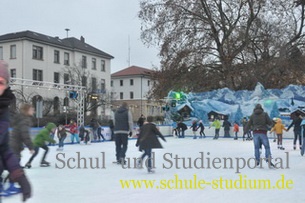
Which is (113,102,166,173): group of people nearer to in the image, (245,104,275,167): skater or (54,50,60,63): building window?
(245,104,275,167): skater

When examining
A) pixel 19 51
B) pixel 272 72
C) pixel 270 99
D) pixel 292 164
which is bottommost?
pixel 292 164

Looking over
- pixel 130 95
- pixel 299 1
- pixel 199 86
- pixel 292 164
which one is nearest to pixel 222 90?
pixel 199 86

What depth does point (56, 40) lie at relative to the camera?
52.4 meters

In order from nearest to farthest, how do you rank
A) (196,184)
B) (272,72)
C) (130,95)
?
(196,184), (272,72), (130,95)

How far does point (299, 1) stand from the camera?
94.9ft

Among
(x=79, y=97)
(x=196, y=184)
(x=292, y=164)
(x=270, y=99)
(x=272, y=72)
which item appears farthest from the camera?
(x=272, y=72)

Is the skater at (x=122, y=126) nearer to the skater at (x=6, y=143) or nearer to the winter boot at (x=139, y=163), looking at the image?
the winter boot at (x=139, y=163)

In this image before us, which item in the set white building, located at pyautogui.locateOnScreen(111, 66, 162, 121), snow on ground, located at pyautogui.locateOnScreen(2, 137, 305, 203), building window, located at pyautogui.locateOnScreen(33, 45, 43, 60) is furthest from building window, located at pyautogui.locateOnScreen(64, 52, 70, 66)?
snow on ground, located at pyautogui.locateOnScreen(2, 137, 305, 203)

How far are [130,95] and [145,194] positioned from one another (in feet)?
217

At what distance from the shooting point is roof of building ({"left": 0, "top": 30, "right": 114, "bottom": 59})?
4612 cm

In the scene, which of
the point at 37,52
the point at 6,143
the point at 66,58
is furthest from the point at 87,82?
the point at 6,143

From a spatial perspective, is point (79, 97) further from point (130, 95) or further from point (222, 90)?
point (130, 95)

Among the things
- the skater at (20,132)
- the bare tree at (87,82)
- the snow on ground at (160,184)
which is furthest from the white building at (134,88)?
the skater at (20,132)

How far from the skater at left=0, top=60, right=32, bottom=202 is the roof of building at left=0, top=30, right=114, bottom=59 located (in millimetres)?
44984
